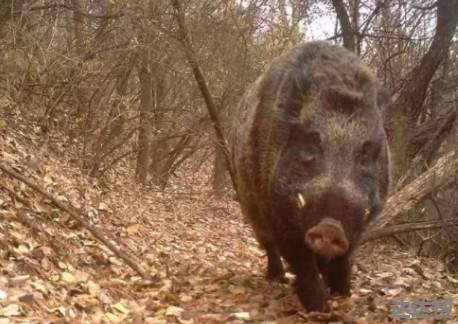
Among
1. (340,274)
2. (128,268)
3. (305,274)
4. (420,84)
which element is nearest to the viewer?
(305,274)

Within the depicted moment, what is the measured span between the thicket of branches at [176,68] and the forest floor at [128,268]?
691 mm

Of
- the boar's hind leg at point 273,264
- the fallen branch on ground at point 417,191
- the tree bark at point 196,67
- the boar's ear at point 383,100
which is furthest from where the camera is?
the tree bark at point 196,67

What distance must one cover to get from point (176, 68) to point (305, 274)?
21.0 feet

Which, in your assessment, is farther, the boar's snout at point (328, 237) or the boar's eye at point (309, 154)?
the boar's eye at point (309, 154)

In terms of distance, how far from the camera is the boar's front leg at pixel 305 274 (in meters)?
4.49

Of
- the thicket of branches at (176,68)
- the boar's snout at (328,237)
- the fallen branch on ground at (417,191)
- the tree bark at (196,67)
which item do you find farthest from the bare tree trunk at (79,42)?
the boar's snout at (328,237)

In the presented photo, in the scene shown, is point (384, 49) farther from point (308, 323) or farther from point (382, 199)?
point (308, 323)

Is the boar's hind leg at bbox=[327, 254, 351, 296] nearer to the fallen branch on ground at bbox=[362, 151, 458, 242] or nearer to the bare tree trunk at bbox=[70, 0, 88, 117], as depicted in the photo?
the fallen branch on ground at bbox=[362, 151, 458, 242]

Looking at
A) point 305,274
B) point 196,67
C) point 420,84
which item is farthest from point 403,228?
point 196,67

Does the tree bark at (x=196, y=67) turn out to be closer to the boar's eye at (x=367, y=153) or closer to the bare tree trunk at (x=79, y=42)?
the bare tree trunk at (x=79, y=42)

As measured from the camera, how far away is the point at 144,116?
10.1m

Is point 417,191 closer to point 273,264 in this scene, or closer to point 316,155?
point 273,264

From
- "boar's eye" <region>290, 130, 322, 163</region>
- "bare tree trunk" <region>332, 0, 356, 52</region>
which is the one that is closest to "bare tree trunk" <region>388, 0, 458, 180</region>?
"bare tree trunk" <region>332, 0, 356, 52</region>

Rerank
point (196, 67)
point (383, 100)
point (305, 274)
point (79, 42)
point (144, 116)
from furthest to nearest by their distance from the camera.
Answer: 1. point (144, 116)
2. point (79, 42)
3. point (196, 67)
4. point (383, 100)
5. point (305, 274)
